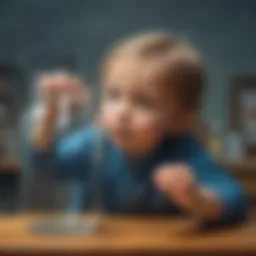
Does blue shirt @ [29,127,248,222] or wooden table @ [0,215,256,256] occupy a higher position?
blue shirt @ [29,127,248,222]

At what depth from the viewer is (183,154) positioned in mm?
1117

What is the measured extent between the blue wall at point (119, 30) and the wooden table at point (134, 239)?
16 cm

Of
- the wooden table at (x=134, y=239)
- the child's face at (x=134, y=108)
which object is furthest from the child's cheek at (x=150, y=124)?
the wooden table at (x=134, y=239)

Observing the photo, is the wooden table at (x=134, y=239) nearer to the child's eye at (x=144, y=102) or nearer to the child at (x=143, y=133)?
the child at (x=143, y=133)

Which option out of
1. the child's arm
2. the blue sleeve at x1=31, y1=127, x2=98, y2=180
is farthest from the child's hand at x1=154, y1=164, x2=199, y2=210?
the blue sleeve at x1=31, y1=127, x2=98, y2=180

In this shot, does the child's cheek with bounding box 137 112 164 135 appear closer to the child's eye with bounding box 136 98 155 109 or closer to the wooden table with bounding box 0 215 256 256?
the child's eye with bounding box 136 98 155 109

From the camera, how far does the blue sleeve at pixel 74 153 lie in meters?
1.12

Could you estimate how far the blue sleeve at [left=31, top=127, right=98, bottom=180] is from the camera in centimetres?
112

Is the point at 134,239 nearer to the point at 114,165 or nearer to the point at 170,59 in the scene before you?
the point at 114,165

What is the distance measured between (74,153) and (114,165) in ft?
0.19

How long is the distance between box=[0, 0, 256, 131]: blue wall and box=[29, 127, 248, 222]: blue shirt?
0.07m

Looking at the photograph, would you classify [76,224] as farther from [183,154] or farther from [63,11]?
[63,11]

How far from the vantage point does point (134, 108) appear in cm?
111

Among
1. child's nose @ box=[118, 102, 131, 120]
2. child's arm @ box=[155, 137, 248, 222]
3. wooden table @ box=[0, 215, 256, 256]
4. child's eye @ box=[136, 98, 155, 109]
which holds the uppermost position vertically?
child's eye @ box=[136, 98, 155, 109]
